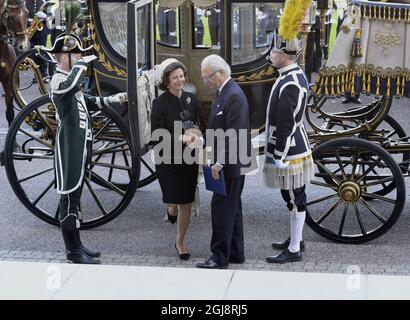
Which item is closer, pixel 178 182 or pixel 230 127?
pixel 230 127

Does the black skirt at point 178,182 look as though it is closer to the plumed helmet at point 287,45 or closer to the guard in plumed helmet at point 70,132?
the guard in plumed helmet at point 70,132

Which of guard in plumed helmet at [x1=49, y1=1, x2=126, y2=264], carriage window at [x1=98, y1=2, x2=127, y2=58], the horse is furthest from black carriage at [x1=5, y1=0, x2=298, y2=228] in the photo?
the horse

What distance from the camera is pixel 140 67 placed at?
271 inches

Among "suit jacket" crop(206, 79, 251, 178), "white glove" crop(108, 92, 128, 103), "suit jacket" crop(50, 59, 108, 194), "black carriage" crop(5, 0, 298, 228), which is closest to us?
"suit jacket" crop(206, 79, 251, 178)

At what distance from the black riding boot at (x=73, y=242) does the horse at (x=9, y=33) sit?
388 cm

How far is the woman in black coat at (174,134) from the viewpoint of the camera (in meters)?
Answer: 6.00

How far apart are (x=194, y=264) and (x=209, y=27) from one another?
2807 millimetres

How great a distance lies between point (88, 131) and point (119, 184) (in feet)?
5.77

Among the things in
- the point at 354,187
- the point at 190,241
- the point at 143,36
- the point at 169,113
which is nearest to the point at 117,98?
the point at 169,113

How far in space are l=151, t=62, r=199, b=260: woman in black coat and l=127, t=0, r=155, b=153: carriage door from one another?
222 millimetres

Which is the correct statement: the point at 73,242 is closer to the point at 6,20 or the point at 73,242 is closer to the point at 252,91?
the point at 252,91

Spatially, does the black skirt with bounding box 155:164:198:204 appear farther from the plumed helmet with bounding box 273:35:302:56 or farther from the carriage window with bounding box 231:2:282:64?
the carriage window with bounding box 231:2:282:64

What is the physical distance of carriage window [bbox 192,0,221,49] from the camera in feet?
25.3

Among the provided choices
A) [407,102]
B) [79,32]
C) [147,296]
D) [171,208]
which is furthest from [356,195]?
[407,102]
